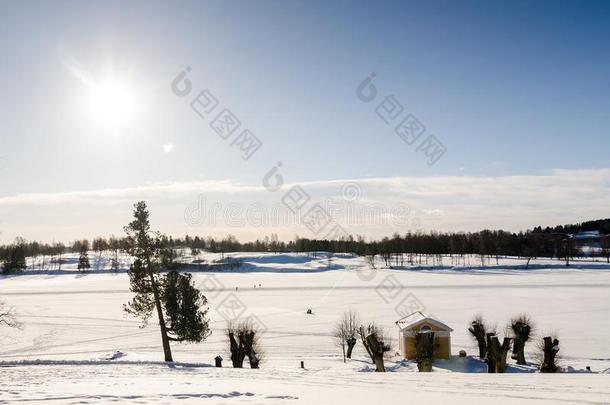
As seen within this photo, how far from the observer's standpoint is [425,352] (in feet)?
93.8

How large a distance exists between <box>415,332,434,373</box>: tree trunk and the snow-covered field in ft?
5.98

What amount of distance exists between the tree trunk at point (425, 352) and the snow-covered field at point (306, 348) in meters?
1.82

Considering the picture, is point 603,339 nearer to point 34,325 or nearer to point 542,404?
point 542,404

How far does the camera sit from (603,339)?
37.5 meters

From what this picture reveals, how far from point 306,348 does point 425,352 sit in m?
12.1

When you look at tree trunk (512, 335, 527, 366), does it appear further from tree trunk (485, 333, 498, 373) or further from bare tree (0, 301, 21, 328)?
bare tree (0, 301, 21, 328)

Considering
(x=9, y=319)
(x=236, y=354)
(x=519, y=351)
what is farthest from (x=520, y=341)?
(x=9, y=319)

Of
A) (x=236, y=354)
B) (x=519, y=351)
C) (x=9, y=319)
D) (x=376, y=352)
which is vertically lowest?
(x=9, y=319)

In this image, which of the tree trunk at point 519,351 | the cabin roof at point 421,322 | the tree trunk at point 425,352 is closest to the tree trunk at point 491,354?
the tree trunk at point 425,352

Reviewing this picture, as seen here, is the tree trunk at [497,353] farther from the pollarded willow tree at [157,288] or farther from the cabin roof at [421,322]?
the pollarded willow tree at [157,288]

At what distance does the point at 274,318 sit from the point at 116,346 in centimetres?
2022

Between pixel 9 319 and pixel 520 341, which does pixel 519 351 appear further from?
pixel 9 319

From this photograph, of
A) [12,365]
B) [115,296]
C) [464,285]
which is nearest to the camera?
[12,365]

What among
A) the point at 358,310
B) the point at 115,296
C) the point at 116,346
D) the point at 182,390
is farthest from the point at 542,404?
the point at 115,296
